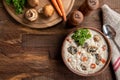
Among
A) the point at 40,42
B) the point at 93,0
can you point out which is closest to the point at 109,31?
the point at 93,0

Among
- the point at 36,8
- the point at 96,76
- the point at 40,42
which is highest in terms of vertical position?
the point at 36,8

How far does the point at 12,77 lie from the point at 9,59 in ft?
0.24

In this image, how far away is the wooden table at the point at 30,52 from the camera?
3.77ft

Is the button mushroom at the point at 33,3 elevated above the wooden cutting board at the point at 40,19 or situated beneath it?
elevated above

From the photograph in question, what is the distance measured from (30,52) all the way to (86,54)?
0.76 feet

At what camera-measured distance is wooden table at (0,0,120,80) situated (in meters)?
1.15

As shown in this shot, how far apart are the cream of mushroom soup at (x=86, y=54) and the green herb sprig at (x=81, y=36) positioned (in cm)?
2

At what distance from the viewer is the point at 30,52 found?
117 cm

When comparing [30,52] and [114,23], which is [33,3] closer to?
[30,52]

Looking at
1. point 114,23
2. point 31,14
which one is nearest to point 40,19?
point 31,14

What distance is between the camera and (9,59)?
1.15m

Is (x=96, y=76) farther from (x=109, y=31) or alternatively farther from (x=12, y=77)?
(x=12, y=77)

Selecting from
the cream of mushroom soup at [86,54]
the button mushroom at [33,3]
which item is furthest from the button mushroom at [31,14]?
the cream of mushroom soup at [86,54]

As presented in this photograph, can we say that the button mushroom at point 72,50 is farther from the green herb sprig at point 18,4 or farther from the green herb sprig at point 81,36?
the green herb sprig at point 18,4
